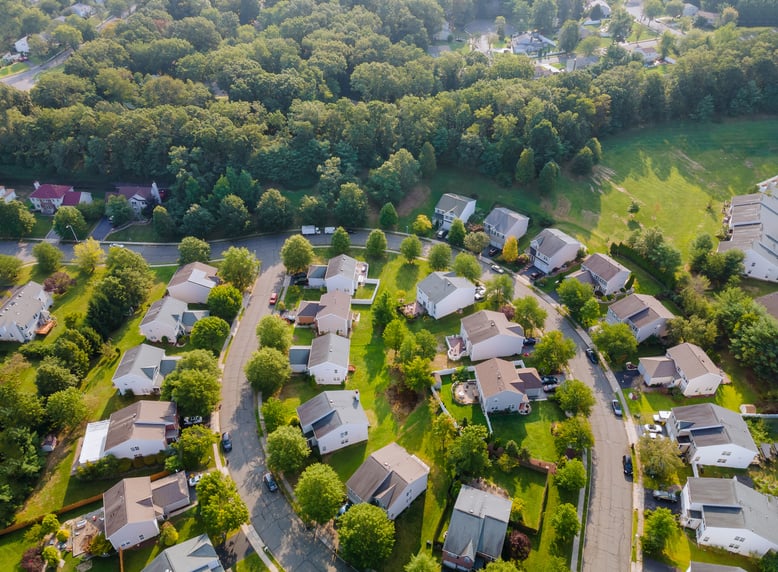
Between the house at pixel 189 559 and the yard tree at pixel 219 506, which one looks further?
the yard tree at pixel 219 506

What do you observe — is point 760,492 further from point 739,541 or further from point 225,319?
point 225,319

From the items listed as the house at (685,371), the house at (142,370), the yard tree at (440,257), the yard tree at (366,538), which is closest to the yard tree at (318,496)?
the yard tree at (366,538)

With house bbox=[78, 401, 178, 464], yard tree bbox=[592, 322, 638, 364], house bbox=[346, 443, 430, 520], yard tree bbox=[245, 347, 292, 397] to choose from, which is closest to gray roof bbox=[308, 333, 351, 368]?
yard tree bbox=[245, 347, 292, 397]

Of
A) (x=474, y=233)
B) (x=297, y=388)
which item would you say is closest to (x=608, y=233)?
(x=474, y=233)

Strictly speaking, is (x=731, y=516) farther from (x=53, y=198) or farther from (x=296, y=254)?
(x=53, y=198)

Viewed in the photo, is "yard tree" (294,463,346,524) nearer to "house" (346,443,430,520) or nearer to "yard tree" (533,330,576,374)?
"house" (346,443,430,520)

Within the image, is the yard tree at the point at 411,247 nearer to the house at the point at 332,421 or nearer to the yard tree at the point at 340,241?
the yard tree at the point at 340,241

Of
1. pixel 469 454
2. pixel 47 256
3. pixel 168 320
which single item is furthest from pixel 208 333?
pixel 47 256
